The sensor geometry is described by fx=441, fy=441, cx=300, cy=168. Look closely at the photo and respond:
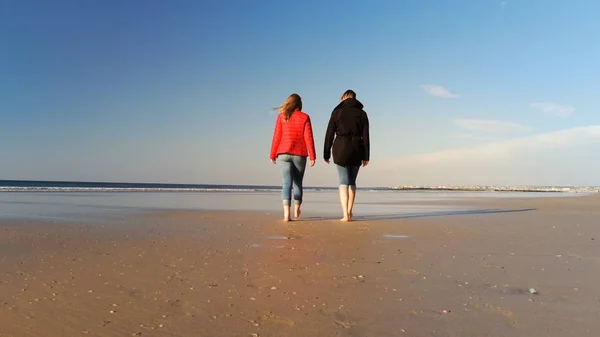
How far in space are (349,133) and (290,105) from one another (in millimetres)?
Result: 1108

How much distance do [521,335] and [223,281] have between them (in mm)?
1767

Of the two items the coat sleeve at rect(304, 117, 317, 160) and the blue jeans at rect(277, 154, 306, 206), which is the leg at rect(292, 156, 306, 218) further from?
the coat sleeve at rect(304, 117, 317, 160)

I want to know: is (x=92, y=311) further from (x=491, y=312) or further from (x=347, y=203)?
(x=347, y=203)

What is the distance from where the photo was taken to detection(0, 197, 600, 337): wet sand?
2.05 m

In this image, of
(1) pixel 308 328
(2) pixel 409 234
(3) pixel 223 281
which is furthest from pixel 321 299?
(2) pixel 409 234

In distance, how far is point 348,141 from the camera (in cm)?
740

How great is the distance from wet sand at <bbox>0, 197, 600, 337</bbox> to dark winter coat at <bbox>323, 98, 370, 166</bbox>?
2331 millimetres

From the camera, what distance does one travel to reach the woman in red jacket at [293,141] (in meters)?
7.49

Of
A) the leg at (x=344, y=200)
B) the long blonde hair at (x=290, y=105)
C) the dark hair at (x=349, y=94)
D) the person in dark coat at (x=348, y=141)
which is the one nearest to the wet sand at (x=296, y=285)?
the leg at (x=344, y=200)

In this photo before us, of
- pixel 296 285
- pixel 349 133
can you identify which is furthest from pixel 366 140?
pixel 296 285

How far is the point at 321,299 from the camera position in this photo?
8.13 feet

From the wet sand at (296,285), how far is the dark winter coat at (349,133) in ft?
7.65

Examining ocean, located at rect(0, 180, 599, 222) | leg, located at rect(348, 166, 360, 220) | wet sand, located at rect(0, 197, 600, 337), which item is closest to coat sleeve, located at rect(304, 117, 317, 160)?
leg, located at rect(348, 166, 360, 220)

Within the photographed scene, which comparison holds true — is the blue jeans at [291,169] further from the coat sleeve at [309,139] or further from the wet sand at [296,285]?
the wet sand at [296,285]
